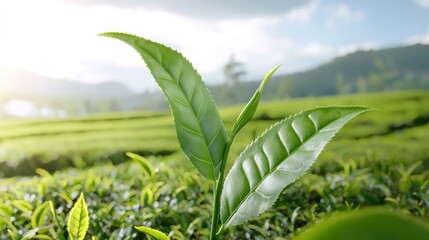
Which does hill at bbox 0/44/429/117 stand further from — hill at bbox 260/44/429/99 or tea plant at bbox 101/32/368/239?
tea plant at bbox 101/32/368/239

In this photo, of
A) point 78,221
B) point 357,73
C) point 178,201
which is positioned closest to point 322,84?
point 357,73

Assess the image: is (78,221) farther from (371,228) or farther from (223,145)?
(371,228)

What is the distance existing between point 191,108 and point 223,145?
0.06m

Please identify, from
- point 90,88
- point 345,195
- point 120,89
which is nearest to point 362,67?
point 120,89

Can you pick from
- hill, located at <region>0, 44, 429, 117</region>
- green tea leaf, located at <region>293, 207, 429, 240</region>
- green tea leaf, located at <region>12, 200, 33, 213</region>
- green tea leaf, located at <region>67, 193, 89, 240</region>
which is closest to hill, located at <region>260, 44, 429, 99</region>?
hill, located at <region>0, 44, 429, 117</region>

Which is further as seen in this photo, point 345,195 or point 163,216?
point 345,195

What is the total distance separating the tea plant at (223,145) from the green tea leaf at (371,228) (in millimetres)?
476

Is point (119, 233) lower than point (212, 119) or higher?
lower

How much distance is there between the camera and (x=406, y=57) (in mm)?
80875

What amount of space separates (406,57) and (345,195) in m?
82.0

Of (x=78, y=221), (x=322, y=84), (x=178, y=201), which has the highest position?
(x=78, y=221)

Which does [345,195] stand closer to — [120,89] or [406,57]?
[406,57]

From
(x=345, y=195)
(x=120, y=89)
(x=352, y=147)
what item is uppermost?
(x=345, y=195)

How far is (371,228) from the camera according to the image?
11.8 inches
